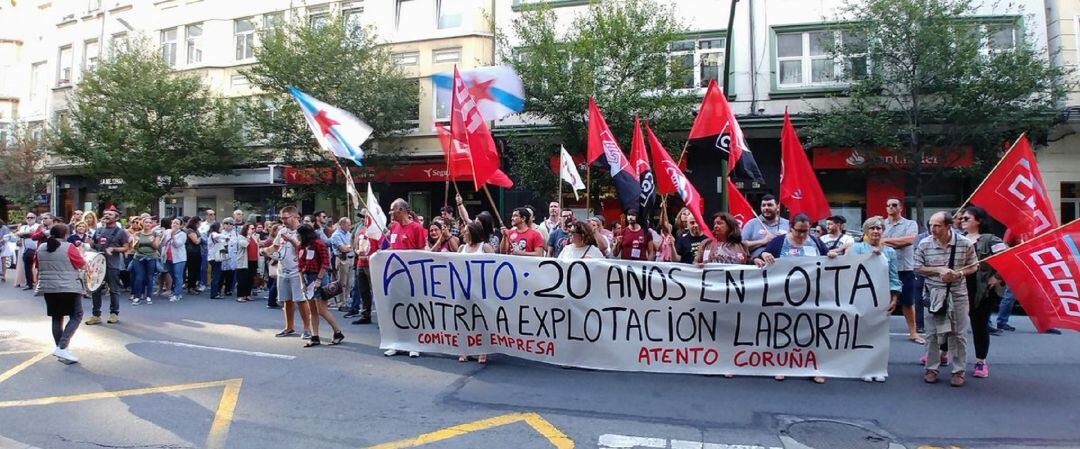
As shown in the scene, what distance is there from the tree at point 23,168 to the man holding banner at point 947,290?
106 feet

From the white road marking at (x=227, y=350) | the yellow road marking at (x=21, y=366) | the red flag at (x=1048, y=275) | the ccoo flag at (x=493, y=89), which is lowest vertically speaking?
the yellow road marking at (x=21, y=366)

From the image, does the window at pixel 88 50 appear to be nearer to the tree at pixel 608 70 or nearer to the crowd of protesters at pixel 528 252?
the crowd of protesters at pixel 528 252

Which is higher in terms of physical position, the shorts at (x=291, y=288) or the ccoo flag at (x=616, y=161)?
the ccoo flag at (x=616, y=161)

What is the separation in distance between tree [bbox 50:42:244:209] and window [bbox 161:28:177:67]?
3.48 m

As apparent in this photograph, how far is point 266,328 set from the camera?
8727 millimetres

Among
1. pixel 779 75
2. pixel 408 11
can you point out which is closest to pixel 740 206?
pixel 779 75

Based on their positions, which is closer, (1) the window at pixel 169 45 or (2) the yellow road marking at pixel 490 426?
(2) the yellow road marking at pixel 490 426

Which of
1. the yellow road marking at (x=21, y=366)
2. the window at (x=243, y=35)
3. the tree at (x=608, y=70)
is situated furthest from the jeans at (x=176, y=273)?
the window at (x=243, y=35)

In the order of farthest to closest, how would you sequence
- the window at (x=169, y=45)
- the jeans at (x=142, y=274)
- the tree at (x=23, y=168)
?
the tree at (x=23, y=168) → the window at (x=169, y=45) → the jeans at (x=142, y=274)

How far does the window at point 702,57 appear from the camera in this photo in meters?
16.5

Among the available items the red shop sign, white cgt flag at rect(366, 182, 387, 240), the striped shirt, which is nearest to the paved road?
the striped shirt

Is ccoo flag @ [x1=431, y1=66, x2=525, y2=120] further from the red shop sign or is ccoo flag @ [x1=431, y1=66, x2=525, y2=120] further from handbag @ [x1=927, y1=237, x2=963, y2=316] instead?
the red shop sign

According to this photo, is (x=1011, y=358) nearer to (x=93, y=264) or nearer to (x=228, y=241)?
(x=93, y=264)

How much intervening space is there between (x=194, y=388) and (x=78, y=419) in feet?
3.07
